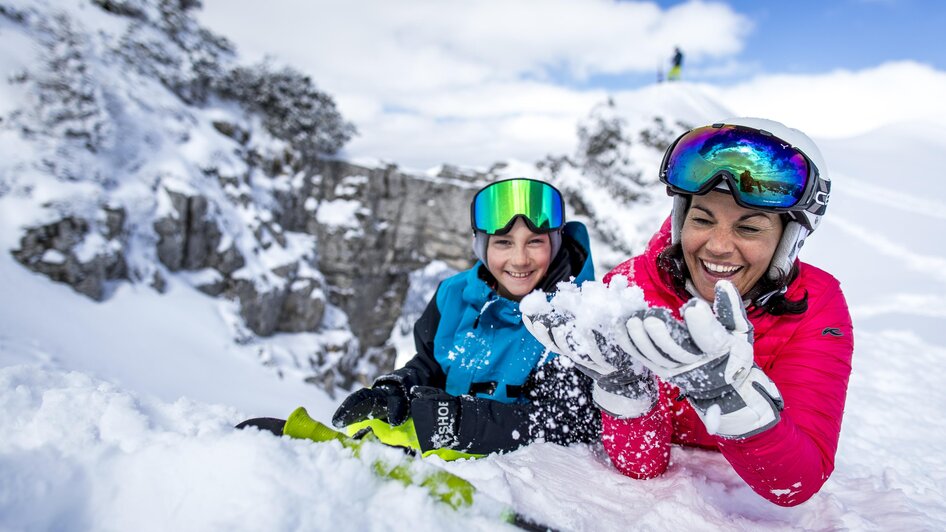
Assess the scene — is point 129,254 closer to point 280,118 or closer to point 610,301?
point 280,118

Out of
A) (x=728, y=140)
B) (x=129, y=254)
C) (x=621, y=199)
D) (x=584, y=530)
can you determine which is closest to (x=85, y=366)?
(x=129, y=254)

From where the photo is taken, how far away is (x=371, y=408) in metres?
2.54

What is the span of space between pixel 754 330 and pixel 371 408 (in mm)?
1928


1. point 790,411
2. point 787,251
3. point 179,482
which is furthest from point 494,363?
point 179,482

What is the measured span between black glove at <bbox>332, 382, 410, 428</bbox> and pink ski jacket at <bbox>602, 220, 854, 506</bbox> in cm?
112

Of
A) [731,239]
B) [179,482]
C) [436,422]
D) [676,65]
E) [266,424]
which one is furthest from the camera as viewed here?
[676,65]

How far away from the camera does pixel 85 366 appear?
668 centimetres

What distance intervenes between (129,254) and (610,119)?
16055 mm

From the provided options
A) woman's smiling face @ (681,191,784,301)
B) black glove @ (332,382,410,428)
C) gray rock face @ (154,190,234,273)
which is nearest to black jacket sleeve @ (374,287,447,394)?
black glove @ (332,382,410,428)

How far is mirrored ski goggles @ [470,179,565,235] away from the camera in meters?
2.87

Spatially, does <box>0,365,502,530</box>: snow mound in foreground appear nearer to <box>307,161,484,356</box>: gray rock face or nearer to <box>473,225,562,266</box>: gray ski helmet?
<box>473,225,562,266</box>: gray ski helmet

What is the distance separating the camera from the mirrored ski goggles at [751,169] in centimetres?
190

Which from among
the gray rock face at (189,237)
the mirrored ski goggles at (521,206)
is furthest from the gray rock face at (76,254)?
the mirrored ski goggles at (521,206)

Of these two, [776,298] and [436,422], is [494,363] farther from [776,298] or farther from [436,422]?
[776,298]
